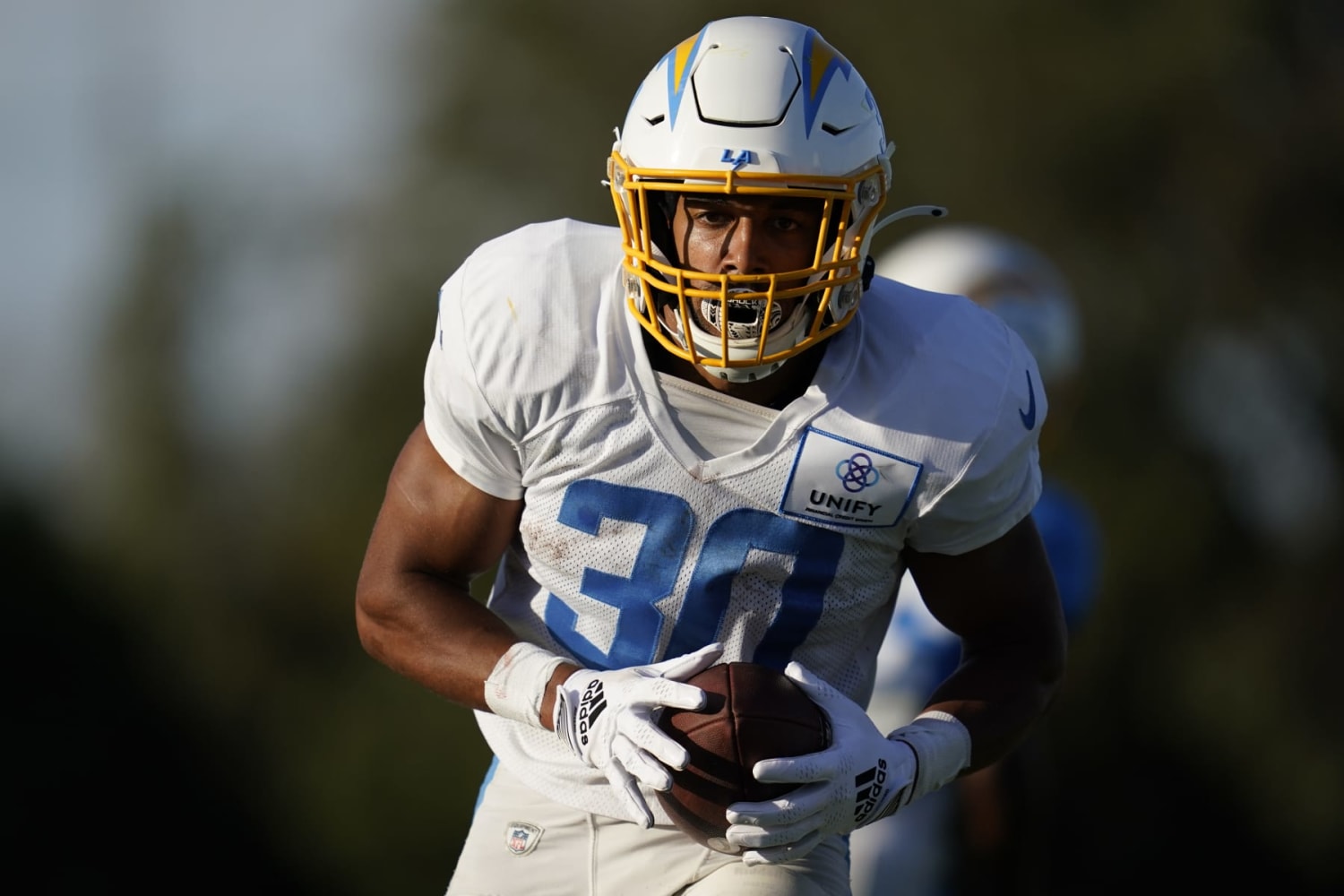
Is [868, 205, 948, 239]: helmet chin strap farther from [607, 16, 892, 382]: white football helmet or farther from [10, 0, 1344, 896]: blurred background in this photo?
[10, 0, 1344, 896]: blurred background

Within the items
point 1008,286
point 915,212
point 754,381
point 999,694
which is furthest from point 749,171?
point 1008,286

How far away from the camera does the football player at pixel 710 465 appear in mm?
3240

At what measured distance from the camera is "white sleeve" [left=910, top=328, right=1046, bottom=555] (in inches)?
129

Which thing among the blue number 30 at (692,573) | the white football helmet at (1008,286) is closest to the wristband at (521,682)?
the blue number 30 at (692,573)

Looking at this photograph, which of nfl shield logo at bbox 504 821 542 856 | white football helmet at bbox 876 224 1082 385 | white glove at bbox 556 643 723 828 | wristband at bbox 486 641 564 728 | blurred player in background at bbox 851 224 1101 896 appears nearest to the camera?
white glove at bbox 556 643 723 828

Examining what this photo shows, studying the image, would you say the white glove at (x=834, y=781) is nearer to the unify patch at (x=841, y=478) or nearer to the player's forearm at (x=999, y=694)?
the player's forearm at (x=999, y=694)

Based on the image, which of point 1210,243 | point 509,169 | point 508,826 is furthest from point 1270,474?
point 508,826

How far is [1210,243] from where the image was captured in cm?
1594

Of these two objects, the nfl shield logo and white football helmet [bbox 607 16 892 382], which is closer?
white football helmet [bbox 607 16 892 382]

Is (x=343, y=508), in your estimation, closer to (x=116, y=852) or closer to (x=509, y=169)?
(x=509, y=169)

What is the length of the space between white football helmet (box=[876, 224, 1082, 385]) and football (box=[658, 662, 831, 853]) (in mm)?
3138

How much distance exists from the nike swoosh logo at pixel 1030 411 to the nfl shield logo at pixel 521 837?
3.91 feet

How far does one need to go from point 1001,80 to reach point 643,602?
1357 cm

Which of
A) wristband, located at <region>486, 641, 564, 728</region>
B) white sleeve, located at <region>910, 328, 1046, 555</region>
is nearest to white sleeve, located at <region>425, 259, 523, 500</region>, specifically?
wristband, located at <region>486, 641, 564, 728</region>
